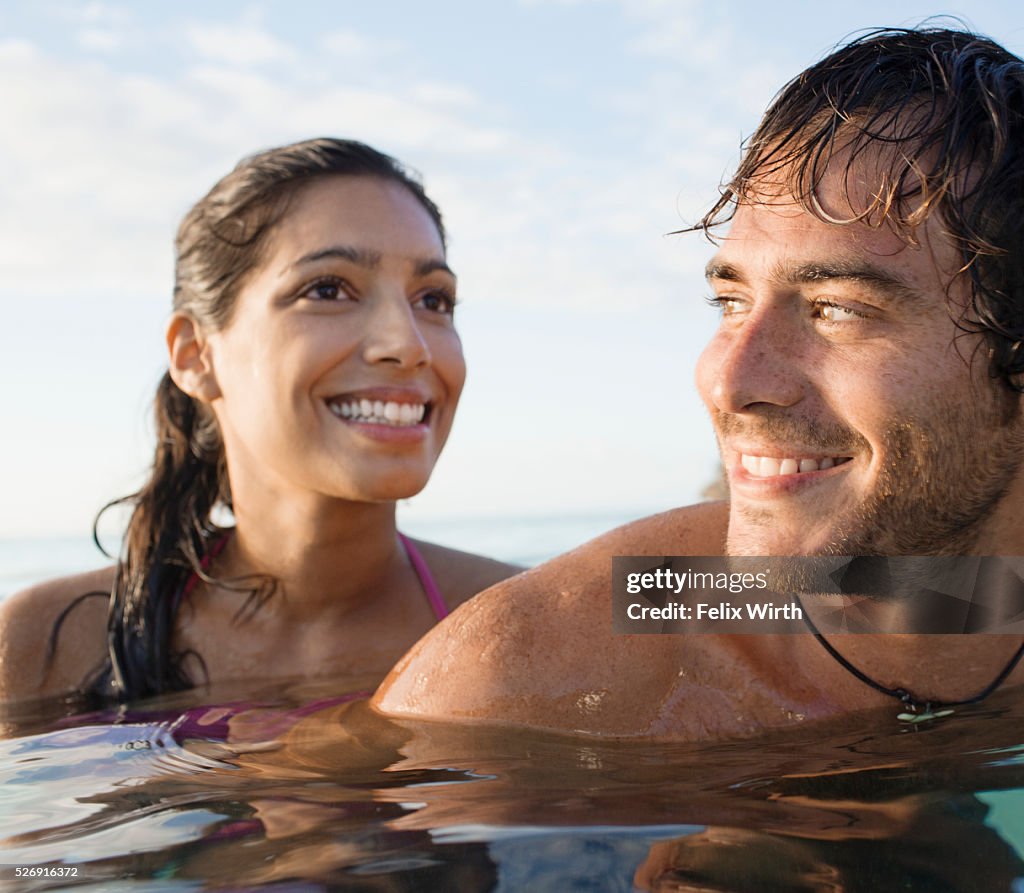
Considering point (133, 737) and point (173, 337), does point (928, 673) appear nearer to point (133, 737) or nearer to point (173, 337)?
point (133, 737)

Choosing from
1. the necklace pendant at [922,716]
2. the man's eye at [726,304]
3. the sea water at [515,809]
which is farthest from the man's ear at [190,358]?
the necklace pendant at [922,716]

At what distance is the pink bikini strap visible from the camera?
4.48 meters

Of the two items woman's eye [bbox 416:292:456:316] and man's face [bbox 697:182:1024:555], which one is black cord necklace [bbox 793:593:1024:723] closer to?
man's face [bbox 697:182:1024:555]

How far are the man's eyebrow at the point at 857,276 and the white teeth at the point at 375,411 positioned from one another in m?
1.67

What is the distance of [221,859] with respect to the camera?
201 cm

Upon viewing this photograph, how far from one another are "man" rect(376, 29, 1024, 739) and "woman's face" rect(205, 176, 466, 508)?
1143mm

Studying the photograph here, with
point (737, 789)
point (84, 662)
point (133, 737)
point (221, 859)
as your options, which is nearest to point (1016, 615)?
point (737, 789)

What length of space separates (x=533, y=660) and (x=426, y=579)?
5.49 ft

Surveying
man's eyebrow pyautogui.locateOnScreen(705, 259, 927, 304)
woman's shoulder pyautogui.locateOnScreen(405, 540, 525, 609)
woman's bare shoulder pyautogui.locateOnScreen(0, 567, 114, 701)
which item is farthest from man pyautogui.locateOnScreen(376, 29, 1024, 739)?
woman's bare shoulder pyautogui.locateOnScreen(0, 567, 114, 701)

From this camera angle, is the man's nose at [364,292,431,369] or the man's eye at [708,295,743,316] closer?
the man's eye at [708,295,743,316]

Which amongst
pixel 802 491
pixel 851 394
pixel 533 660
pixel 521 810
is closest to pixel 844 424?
pixel 851 394

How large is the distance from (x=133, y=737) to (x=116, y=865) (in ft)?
4.29

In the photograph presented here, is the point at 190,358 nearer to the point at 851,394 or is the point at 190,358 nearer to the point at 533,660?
the point at 533,660

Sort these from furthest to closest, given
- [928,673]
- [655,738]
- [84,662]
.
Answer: [84,662]
[928,673]
[655,738]
